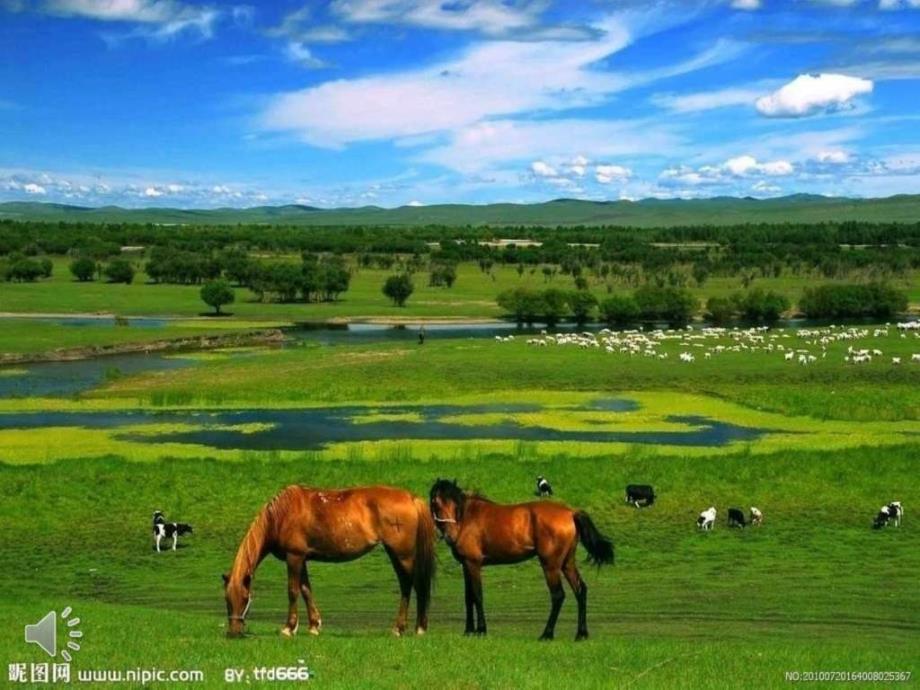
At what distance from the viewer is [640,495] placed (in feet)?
83.1

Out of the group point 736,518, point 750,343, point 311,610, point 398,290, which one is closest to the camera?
point 311,610

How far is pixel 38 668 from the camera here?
1025 cm

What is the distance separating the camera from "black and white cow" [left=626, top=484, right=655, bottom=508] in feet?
83.1

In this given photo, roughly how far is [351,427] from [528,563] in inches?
776

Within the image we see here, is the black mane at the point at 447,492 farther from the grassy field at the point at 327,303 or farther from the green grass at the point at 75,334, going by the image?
the grassy field at the point at 327,303

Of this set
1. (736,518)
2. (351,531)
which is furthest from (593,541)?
(736,518)

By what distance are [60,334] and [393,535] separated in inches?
2511

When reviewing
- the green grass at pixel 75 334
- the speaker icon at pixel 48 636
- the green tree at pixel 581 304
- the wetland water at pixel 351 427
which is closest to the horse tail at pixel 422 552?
the speaker icon at pixel 48 636

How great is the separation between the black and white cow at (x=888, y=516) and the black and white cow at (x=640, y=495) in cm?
516

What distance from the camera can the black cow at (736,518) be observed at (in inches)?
915

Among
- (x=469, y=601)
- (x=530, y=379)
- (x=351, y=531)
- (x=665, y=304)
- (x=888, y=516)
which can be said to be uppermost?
(x=351, y=531)

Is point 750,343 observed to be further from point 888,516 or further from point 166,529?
point 166,529

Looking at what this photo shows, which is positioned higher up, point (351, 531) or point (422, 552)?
point (351, 531)

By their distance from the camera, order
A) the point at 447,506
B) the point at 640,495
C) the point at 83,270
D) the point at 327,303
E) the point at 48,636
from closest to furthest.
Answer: the point at 48,636 < the point at 447,506 < the point at 640,495 < the point at 327,303 < the point at 83,270
